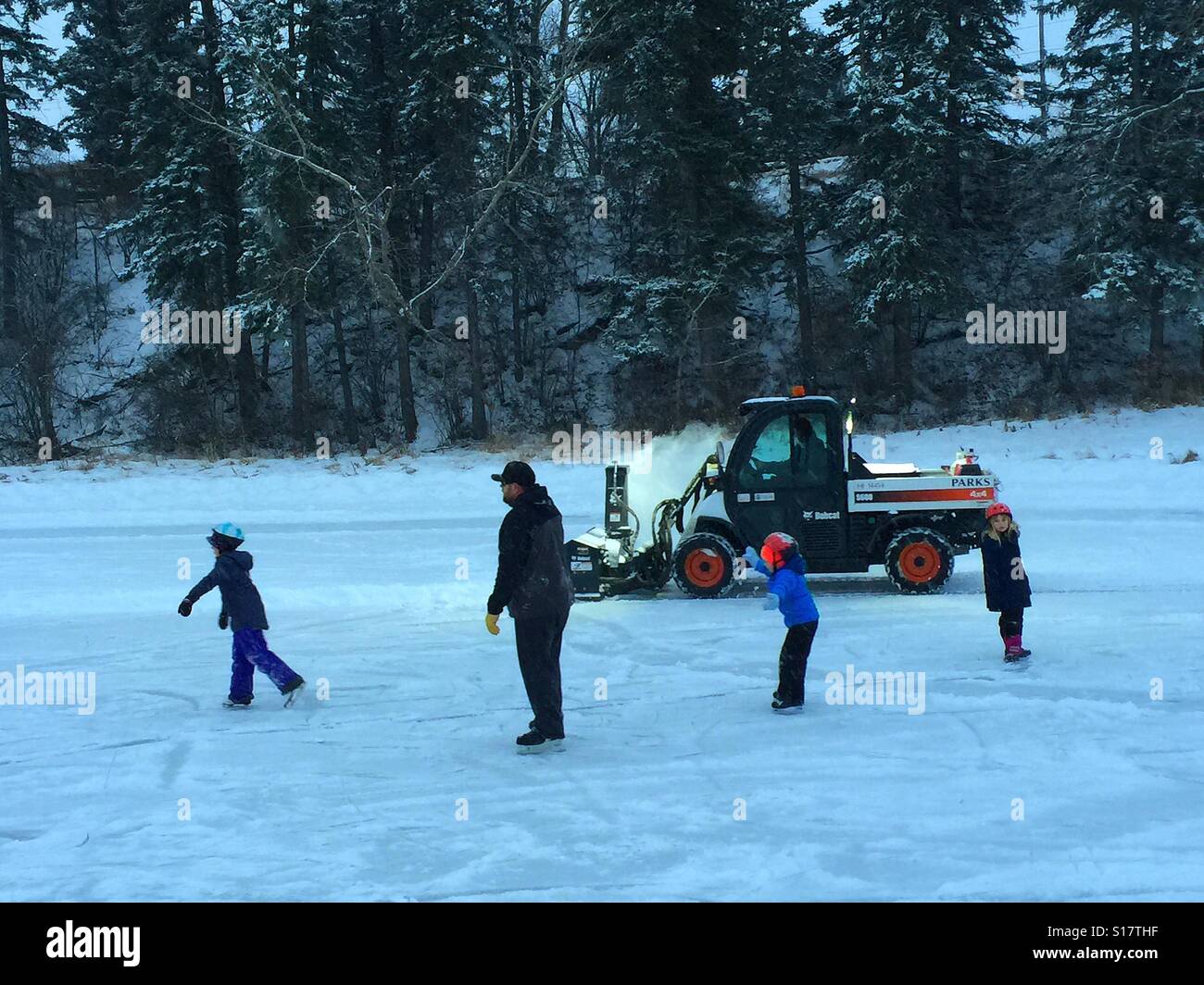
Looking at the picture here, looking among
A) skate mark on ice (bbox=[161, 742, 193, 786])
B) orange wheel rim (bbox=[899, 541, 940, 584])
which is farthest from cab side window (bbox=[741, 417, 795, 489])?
skate mark on ice (bbox=[161, 742, 193, 786])

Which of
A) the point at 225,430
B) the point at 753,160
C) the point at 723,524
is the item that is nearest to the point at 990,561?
the point at 723,524

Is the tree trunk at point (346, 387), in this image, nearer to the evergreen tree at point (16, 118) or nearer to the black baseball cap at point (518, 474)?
the evergreen tree at point (16, 118)

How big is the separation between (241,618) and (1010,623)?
19.9 ft

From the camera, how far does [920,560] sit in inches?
484

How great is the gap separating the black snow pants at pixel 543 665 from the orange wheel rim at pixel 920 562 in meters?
6.19

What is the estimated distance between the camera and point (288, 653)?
10.5 meters

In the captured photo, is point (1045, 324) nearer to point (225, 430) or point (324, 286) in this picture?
point (324, 286)

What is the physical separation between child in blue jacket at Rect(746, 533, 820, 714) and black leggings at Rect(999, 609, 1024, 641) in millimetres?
1910

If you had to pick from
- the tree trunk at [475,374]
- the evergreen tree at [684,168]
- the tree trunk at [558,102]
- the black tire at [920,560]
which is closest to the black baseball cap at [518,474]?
the black tire at [920,560]

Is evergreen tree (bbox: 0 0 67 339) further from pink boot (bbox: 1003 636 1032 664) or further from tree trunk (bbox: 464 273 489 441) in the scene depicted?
pink boot (bbox: 1003 636 1032 664)

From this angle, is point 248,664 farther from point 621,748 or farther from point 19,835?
point 621,748

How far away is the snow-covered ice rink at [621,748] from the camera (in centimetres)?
520

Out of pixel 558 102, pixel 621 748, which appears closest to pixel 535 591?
pixel 621 748
